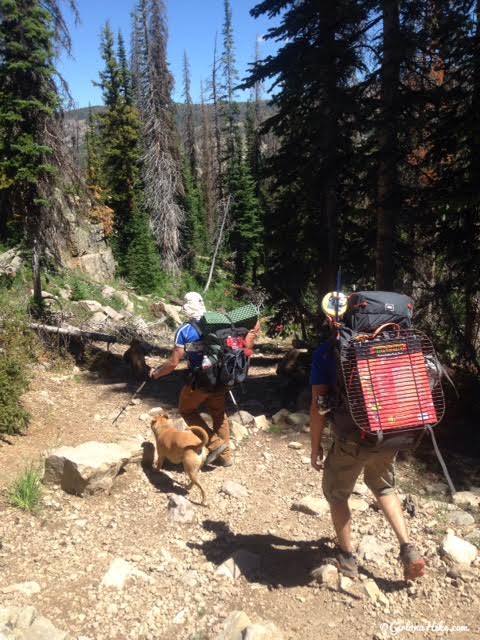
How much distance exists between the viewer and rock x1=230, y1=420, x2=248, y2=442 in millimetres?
7455

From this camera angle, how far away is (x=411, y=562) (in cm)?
377

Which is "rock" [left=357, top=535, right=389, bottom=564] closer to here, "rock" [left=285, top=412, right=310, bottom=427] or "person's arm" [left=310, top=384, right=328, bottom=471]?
"person's arm" [left=310, top=384, right=328, bottom=471]

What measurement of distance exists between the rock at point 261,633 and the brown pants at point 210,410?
2.93 m

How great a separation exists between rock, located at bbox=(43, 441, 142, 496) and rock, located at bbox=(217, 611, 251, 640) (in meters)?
2.30

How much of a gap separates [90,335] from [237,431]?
18.8ft

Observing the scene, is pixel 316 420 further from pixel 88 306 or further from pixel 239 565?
pixel 88 306

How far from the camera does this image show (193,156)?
163 feet

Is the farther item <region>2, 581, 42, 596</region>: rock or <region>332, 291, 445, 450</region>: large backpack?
<region>2, 581, 42, 596</region>: rock

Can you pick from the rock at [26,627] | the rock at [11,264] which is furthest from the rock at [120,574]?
the rock at [11,264]

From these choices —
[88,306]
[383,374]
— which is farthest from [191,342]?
[88,306]

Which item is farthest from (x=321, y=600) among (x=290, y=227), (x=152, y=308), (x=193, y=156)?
(x=193, y=156)

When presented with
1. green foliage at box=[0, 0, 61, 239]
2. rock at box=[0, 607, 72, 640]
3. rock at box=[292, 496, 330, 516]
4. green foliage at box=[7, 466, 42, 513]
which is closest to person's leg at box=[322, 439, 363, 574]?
rock at box=[292, 496, 330, 516]

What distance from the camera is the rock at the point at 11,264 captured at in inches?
543

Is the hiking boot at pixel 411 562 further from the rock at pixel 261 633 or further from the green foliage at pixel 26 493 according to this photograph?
the green foliage at pixel 26 493
